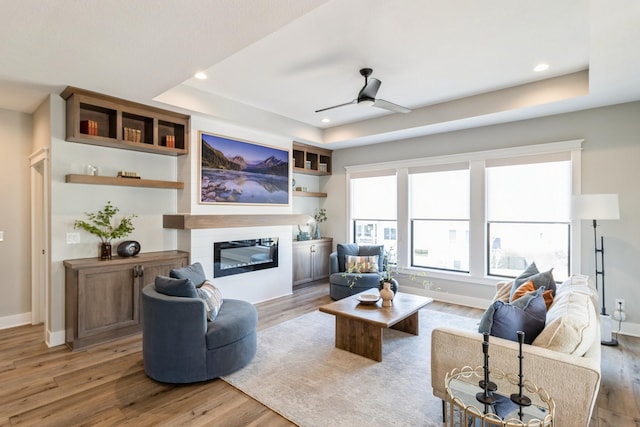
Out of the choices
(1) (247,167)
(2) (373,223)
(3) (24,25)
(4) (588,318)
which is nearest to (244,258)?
(1) (247,167)

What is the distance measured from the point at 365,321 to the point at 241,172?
119 inches

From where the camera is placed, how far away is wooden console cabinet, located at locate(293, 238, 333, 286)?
20.0 feet

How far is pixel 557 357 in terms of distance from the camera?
1.79 meters

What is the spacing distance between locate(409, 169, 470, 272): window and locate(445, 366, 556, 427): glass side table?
3.62 meters

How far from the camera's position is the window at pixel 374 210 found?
→ 6168 mm

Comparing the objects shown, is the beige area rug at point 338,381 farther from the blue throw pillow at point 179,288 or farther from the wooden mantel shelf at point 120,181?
the wooden mantel shelf at point 120,181

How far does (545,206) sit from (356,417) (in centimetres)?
399

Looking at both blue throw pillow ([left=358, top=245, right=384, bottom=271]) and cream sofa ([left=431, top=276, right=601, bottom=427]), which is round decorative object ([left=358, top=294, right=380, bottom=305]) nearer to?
cream sofa ([left=431, top=276, right=601, bottom=427])

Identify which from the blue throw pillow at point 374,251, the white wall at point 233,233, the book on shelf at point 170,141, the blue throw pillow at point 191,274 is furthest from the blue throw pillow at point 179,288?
the blue throw pillow at point 374,251

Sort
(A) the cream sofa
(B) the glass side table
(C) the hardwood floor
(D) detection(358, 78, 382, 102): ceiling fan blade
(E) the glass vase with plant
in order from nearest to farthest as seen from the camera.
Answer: (B) the glass side table → (A) the cream sofa → (C) the hardwood floor → (D) detection(358, 78, 382, 102): ceiling fan blade → (E) the glass vase with plant

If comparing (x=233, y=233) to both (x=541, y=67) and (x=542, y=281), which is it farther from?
(x=541, y=67)

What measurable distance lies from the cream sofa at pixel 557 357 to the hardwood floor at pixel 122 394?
874 mm

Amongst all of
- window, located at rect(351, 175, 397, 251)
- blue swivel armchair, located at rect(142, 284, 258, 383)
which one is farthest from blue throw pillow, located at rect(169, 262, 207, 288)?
window, located at rect(351, 175, 397, 251)

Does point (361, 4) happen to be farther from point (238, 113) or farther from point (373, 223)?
point (373, 223)
